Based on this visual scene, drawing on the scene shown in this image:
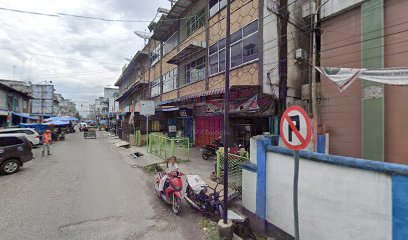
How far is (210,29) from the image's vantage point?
586 inches

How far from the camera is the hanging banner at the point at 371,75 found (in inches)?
222

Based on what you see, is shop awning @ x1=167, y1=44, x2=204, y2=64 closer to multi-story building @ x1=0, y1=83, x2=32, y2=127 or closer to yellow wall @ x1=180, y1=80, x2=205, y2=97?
yellow wall @ x1=180, y1=80, x2=205, y2=97

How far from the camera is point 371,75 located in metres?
6.08

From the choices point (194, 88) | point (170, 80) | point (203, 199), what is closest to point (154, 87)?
point (170, 80)

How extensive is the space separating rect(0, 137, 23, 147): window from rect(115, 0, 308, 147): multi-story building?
27.5 ft

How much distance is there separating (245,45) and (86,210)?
32.4 feet

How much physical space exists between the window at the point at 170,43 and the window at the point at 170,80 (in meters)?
2.25

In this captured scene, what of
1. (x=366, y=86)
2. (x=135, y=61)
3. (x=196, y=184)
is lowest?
(x=196, y=184)

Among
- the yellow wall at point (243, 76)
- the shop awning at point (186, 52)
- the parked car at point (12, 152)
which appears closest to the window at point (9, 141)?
the parked car at point (12, 152)

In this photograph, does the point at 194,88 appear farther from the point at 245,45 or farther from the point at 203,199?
the point at 203,199

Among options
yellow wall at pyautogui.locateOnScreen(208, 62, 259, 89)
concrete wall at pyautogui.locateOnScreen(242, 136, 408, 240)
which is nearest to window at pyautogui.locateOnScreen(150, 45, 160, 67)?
yellow wall at pyautogui.locateOnScreen(208, 62, 259, 89)

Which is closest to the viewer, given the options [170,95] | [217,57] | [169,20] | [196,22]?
[217,57]

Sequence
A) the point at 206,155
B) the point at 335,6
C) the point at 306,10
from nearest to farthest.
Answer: the point at 335,6 → the point at 306,10 → the point at 206,155

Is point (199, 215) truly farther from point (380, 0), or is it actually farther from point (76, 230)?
point (380, 0)
